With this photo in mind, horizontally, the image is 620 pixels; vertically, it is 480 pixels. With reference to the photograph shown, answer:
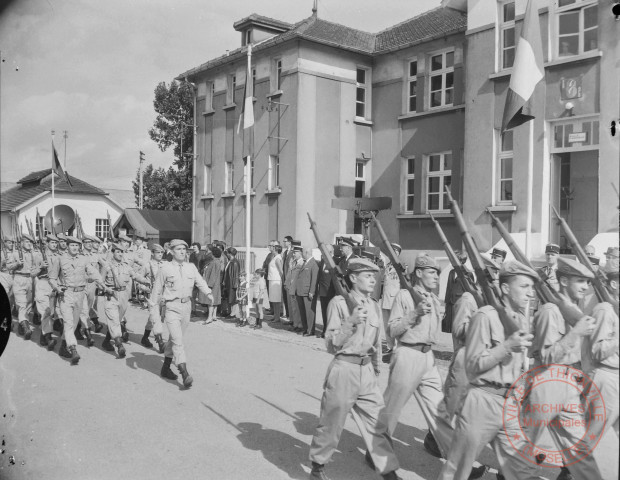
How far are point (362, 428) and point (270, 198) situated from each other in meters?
14.4

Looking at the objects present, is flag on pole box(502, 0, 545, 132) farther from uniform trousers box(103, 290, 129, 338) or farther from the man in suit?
uniform trousers box(103, 290, 129, 338)

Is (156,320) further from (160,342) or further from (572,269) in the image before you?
(572,269)

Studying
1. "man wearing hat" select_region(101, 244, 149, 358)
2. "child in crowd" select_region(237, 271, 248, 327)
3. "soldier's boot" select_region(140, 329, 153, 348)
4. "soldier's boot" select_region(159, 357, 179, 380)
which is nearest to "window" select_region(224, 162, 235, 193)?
"child in crowd" select_region(237, 271, 248, 327)

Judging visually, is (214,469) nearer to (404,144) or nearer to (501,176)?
(501,176)

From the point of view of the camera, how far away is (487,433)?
14.0 feet

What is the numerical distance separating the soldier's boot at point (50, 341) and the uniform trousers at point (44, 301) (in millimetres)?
84

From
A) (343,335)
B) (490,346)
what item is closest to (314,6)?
(343,335)

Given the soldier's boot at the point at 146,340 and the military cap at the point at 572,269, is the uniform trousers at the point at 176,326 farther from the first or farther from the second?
the military cap at the point at 572,269

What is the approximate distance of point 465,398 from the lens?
4414 millimetres

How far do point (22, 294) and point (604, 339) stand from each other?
38.0 feet

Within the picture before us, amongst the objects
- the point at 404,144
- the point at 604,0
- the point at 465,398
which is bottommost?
the point at 465,398

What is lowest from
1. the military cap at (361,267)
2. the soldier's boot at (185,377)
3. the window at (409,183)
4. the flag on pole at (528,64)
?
the soldier's boot at (185,377)

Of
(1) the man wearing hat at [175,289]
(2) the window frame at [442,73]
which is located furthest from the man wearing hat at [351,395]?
(2) the window frame at [442,73]

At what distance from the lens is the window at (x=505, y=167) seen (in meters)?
14.4
